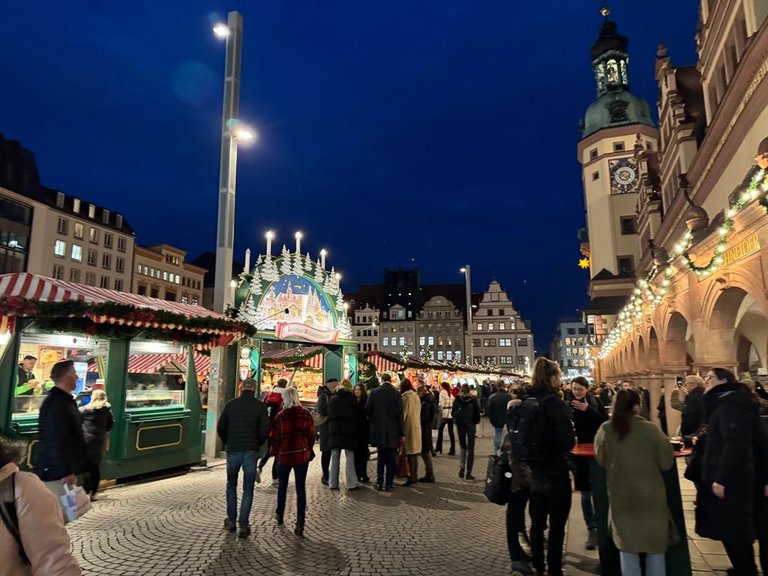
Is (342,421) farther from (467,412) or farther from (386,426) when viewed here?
(467,412)

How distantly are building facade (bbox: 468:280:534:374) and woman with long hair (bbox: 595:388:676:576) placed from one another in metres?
74.7

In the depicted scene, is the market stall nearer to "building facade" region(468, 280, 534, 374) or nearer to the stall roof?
the stall roof

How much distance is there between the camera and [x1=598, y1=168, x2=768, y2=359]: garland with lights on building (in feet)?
23.4

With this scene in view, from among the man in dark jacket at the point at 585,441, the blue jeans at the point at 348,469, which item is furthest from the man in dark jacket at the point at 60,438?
the man in dark jacket at the point at 585,441

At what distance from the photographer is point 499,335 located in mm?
78812

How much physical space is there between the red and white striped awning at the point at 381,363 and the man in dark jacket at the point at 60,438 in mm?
15982

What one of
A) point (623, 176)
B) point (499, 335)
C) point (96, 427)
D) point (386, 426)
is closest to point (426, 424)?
point (386, 426)

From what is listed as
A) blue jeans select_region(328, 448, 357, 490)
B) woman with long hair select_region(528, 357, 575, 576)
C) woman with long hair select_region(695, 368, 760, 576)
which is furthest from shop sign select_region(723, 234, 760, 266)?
blue jeans select_region(328, 448, 357, 490)

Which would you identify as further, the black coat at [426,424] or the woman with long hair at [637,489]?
the black coat at [426,424]

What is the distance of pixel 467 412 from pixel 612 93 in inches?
1772

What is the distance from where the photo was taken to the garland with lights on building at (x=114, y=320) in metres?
8.51

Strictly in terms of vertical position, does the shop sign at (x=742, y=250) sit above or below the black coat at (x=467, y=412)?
above

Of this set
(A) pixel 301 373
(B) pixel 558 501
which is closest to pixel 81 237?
(A) pixel 301 373

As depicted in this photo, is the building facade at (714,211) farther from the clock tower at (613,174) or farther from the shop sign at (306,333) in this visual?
the clock tower at (613,174)
